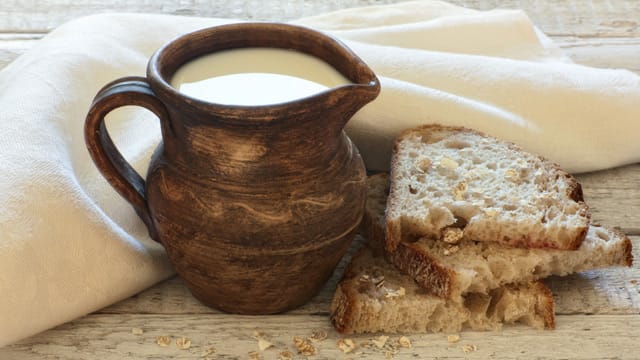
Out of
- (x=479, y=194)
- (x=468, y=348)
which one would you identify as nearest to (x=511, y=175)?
(x=479, y=194)

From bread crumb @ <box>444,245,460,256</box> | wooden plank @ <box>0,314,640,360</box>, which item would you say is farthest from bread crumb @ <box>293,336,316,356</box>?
bread crumb @ <box>444,245,460,256</box>

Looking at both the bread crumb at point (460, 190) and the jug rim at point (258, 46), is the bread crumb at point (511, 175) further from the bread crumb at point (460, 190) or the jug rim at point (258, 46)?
the jug rim at point (258, 46)

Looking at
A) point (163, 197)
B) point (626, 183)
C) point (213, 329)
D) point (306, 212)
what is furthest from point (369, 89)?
point (626, 183)

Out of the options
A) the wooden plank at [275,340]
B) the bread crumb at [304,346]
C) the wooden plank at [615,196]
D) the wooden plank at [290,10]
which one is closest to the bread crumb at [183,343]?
the wooden plank at [275,340]

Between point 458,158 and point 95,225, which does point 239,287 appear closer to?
point 95,225

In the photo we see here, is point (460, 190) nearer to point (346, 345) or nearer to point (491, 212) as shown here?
point (491, 212)
